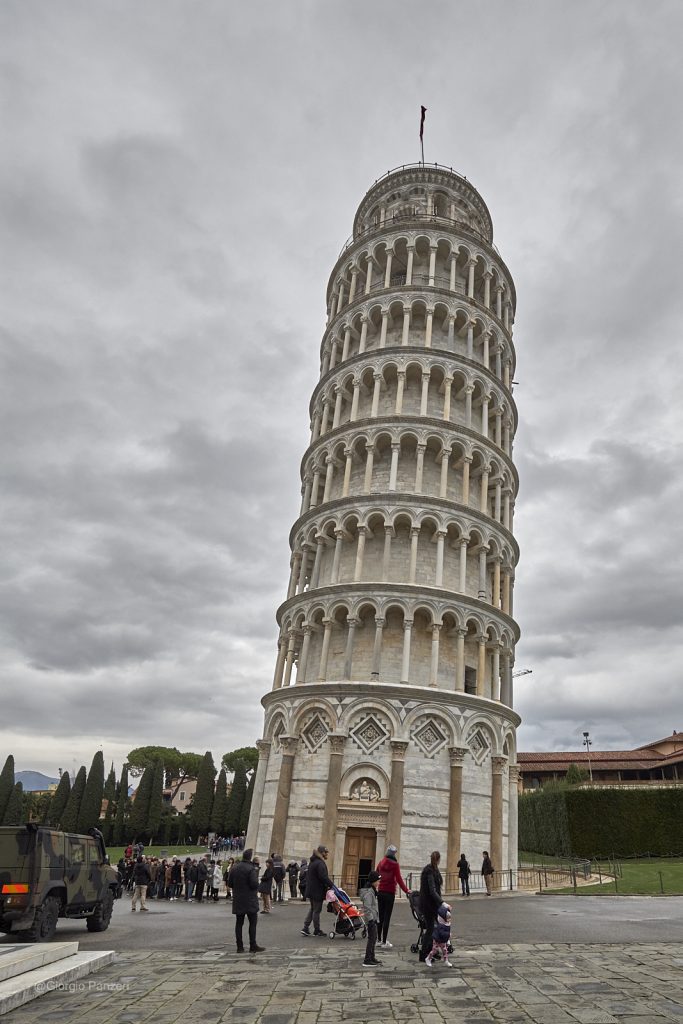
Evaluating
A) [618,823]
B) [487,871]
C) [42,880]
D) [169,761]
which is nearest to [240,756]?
[169,761]

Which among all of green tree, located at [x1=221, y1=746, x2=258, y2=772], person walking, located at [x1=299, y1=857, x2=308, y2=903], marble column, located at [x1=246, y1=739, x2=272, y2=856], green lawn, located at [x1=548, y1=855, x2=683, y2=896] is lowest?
person walking, located at [x1=299, y1=857, x2=308, y2=903]

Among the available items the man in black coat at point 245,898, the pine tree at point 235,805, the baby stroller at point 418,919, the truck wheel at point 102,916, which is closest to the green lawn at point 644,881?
the baby stroller at point 418,919

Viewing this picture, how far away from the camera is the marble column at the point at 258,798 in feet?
104

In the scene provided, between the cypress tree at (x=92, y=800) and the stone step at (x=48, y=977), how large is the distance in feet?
225

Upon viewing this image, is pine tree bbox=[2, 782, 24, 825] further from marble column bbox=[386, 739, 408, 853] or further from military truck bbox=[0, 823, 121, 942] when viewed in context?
military truck bbox=[0, 823, 121, 942]

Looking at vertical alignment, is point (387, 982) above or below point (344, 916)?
below

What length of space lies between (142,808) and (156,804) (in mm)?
1474

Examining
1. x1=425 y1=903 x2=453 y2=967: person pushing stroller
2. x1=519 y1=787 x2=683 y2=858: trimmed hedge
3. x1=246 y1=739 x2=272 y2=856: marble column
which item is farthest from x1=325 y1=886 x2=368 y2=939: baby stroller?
x1=519 y1=787 x2=683 y2=858: trimmed hedge

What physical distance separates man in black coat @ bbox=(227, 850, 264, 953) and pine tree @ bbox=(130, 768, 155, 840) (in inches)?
2630

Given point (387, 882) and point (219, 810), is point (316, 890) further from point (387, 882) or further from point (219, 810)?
point (219, 810)

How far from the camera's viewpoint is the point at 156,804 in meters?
73.4

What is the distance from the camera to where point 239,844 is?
60375 millimetres

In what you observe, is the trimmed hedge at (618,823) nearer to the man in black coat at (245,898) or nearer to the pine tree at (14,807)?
the man in black coat at (245,898)

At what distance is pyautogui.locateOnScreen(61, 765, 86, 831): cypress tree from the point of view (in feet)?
236
